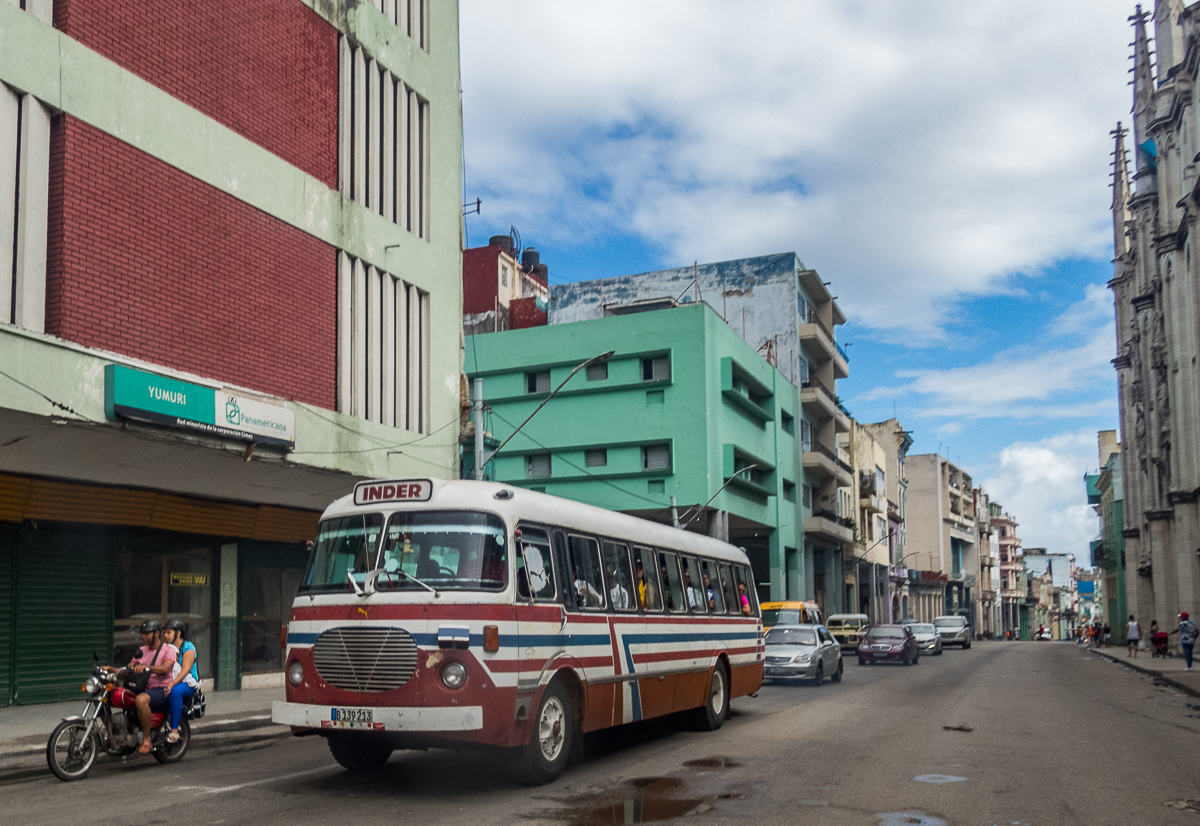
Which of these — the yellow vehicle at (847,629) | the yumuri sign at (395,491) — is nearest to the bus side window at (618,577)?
the yumuri sign at (395,491)

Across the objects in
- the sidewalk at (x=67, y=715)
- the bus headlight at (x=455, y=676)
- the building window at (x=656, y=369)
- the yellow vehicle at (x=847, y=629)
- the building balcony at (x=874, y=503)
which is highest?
the building window at (x=656, y=369)

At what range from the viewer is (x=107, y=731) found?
1125cm

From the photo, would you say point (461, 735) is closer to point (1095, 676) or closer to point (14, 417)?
point (14, 417)

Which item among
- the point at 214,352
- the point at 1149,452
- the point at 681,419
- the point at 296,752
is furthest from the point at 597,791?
the point at 1149,452

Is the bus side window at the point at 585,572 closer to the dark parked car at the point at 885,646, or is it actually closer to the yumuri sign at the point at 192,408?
the yumuri sign at the point at 192,408

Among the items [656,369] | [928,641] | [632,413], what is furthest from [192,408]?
[928,641]

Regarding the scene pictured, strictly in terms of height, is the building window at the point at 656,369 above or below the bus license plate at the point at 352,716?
above

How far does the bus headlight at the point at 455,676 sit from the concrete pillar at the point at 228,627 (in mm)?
14693

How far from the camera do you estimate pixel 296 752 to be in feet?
43.1

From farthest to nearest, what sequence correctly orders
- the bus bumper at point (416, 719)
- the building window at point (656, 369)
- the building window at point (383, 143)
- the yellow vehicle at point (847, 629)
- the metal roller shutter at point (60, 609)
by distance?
the yellow vehicle at point (847, 629) → the building window at point (656, 369) → the building window at point (383, 143) → the metal roller shutter at point (60, 609) → the bus bumper at point (416, 719)

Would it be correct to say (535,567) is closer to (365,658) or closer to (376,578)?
(376,578)

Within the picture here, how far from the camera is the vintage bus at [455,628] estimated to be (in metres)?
9.34

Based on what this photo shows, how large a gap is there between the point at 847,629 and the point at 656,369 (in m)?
15.9

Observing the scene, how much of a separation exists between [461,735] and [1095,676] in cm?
2783
